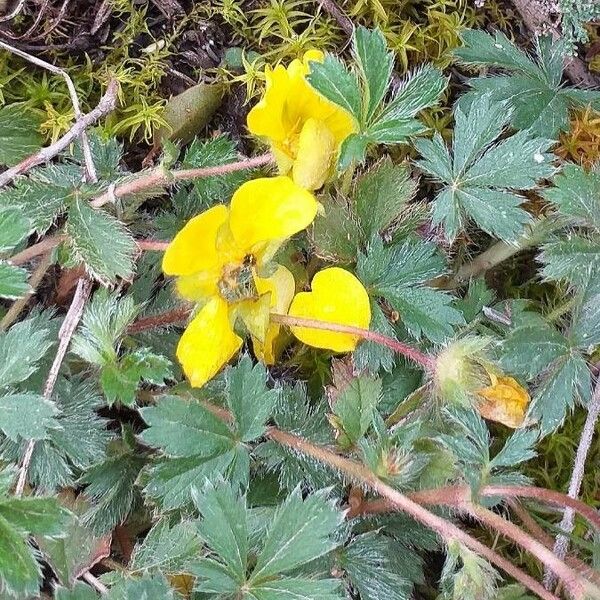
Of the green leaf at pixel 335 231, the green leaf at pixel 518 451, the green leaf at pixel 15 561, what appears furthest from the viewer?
the green leaf at pixel 335 231

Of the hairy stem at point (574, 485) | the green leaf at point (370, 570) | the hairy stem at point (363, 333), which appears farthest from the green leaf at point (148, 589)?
the hairy stem at point (574, 485)

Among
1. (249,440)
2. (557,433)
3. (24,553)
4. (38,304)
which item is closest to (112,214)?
(38,304)

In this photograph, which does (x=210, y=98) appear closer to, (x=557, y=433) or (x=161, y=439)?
Answer: (x=161, y=439)

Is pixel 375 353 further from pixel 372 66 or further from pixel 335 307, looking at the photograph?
pixel 372 66

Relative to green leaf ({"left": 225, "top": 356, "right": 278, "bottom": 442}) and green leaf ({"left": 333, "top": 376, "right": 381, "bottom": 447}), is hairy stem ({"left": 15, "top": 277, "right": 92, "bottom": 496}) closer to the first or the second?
green leaf ({"left": 225, "top": 356, "right": 278, "bottom": 442})

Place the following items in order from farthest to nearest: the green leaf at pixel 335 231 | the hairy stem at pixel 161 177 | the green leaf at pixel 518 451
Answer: the green leaf at pixel 335 231 < the hairy stem at pixel 161 177 < the green leaf at pixel 518 451

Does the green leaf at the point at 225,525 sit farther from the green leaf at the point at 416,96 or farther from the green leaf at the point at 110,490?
the green leaf at the point at 416,96
